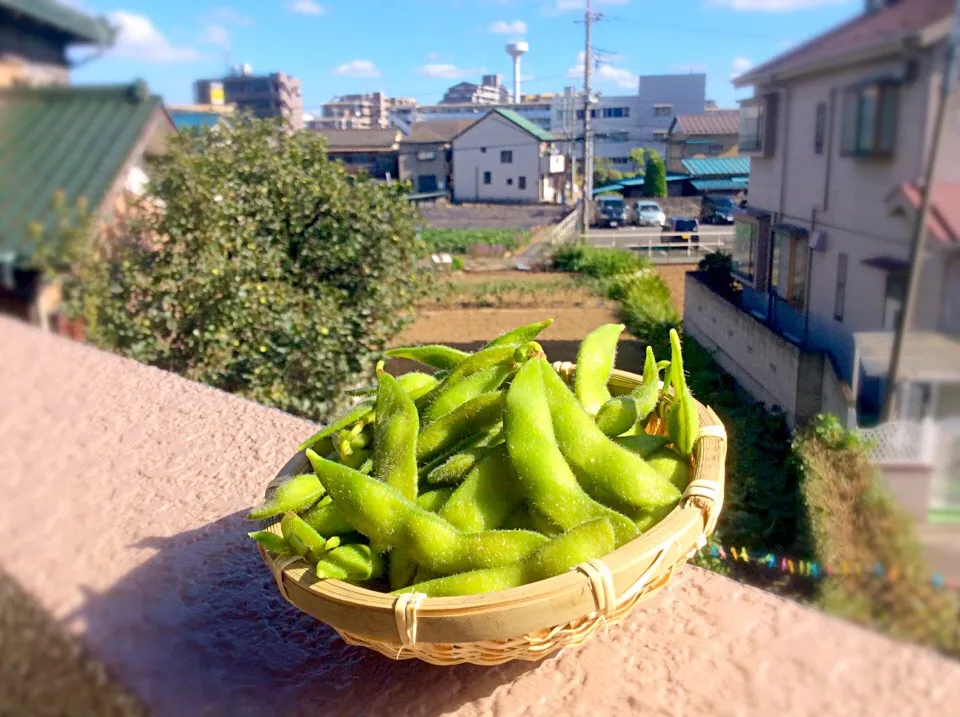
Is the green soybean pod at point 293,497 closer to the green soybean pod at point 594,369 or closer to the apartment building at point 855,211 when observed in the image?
the green soybean pod at point 594,369

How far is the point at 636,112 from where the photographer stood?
1.10 metres

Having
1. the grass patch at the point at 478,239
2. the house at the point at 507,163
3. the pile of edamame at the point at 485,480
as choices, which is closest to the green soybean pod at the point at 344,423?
the pile of edamame at the point at 485,480

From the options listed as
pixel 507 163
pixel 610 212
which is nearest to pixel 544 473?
pixel 610 212

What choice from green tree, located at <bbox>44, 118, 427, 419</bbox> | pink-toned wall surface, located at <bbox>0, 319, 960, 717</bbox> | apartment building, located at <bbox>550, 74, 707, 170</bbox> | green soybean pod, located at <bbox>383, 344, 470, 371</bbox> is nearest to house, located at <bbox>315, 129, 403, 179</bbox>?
green tree, located at <bbox>44, 118, 427, 419</bbox>

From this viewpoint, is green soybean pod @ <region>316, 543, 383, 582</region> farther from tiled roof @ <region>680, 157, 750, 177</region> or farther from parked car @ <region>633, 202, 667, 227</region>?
parked car @ <region>633, 202, 667, 227</region>

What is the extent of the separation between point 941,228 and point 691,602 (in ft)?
1.66

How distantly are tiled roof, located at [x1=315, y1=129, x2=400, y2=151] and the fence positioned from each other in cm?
137

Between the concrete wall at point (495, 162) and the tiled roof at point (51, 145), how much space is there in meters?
0.83

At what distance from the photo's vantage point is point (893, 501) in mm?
695

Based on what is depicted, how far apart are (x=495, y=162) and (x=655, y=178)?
7.99 ft

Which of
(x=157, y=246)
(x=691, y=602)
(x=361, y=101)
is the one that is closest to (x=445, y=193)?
(x=361, y=101)

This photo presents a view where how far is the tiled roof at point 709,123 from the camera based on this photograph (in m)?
0.88

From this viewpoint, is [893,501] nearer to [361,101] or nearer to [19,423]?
[19,423]

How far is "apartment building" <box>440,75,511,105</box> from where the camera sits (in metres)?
1.30
